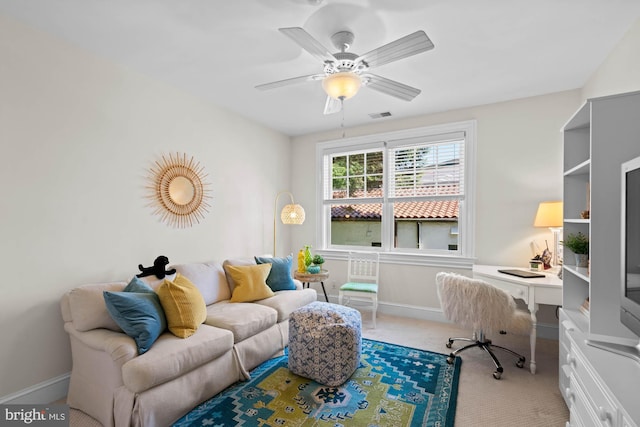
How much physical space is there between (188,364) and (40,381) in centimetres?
115

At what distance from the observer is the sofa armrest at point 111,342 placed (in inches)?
74.6

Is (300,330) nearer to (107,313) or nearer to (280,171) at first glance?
(107,313)

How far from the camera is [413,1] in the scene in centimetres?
190

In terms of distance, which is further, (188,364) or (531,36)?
(531,36)

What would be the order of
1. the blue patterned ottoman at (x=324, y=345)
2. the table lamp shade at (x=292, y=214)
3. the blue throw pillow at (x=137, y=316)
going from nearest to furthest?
the blue throw pillow at (x=137, y=316) < the blue patterned ottoman at (x=324, y=345) < the table lamp shade at (x=292, y=214)

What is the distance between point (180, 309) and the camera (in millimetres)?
2311

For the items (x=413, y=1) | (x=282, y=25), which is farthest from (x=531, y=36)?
(x=282, y=25)

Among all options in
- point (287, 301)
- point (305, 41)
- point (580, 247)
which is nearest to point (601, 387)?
point (580, 247)

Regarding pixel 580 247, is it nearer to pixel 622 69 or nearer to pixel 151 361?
pixel 622 69

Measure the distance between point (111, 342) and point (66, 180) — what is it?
1298mm

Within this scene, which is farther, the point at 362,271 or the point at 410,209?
the point at 362,271

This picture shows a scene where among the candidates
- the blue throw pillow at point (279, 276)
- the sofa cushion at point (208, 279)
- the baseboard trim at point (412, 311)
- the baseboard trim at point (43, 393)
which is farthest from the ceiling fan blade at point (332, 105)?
the baseboard trim at point (43, 393)

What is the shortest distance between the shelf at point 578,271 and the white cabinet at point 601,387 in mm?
314

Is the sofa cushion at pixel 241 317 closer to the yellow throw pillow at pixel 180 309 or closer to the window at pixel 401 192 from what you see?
the yellow throw pillow at pixel 180 309
